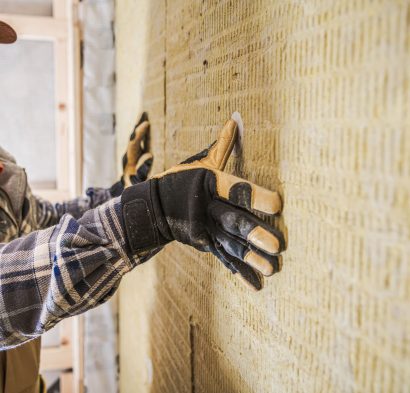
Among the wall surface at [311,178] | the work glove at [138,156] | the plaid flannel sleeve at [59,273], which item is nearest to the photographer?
the wall surface at [311,178]

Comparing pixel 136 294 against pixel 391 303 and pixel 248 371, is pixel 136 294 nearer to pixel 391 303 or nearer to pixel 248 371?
pixel 248 371

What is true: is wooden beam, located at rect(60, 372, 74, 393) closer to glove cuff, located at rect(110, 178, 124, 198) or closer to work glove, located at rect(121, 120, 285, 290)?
glove cuff, located at rect(110, 178, 124, 198)

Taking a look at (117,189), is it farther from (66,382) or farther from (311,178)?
(66,382)

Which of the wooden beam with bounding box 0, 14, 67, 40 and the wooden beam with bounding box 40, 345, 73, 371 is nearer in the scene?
the wooden beam with bounding box 0, 14, 67, 40

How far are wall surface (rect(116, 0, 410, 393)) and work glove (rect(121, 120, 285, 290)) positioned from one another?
1.6 inches

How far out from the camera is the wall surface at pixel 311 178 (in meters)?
0.52

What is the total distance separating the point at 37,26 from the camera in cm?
242

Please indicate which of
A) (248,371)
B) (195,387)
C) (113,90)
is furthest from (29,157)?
(248,371)

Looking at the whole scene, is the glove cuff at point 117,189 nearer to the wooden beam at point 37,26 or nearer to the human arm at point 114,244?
the human arm at point 114,244

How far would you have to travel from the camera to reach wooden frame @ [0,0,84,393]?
7.79 feet

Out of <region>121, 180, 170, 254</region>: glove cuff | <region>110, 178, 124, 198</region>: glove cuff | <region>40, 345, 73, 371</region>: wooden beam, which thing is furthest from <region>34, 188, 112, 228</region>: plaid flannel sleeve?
<region>40, 345, 73, 371</region>: wooden beam

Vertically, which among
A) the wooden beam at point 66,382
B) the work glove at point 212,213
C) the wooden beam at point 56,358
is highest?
the work glove at point 212,213

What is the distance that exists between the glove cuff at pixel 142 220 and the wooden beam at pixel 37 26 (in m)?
1.95

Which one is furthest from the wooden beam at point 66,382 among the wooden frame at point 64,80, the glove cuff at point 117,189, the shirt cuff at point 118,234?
the shirt cuff at point 118,234
